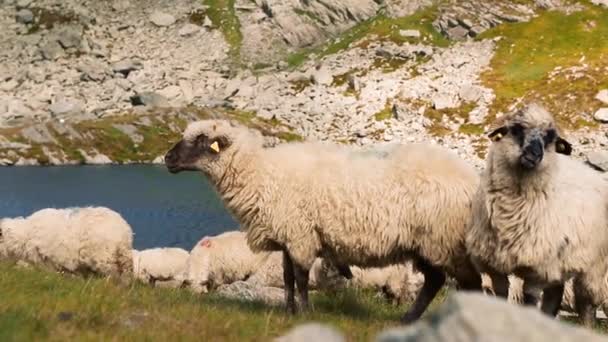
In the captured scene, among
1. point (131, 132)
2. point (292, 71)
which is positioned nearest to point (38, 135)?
point (131, 132)

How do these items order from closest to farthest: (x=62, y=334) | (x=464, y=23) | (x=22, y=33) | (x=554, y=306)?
(x=62, y=334) < (x=554, y=306) < (x=464, y=23) < (x=22, y=33)

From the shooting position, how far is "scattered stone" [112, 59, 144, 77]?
9675 cm

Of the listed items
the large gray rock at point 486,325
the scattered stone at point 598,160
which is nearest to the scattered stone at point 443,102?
the scattered stone at point 598,160

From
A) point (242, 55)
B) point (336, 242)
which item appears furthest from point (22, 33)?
point (336, 242)

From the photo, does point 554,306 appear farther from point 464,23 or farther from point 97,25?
point 97,25

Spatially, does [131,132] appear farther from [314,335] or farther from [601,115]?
[314,335]

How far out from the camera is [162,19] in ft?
360

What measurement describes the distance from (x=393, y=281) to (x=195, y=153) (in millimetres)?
7220

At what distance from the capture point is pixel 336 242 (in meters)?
11.7

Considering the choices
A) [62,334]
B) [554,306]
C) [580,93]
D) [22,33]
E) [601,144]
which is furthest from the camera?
[22,33]

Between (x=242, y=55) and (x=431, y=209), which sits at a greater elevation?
(x=431, y=209)

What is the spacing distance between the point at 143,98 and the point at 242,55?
832 inches

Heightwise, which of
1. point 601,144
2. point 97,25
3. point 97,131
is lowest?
point 601,144

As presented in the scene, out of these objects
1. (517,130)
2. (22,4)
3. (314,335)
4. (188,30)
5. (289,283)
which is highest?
(22,4)
